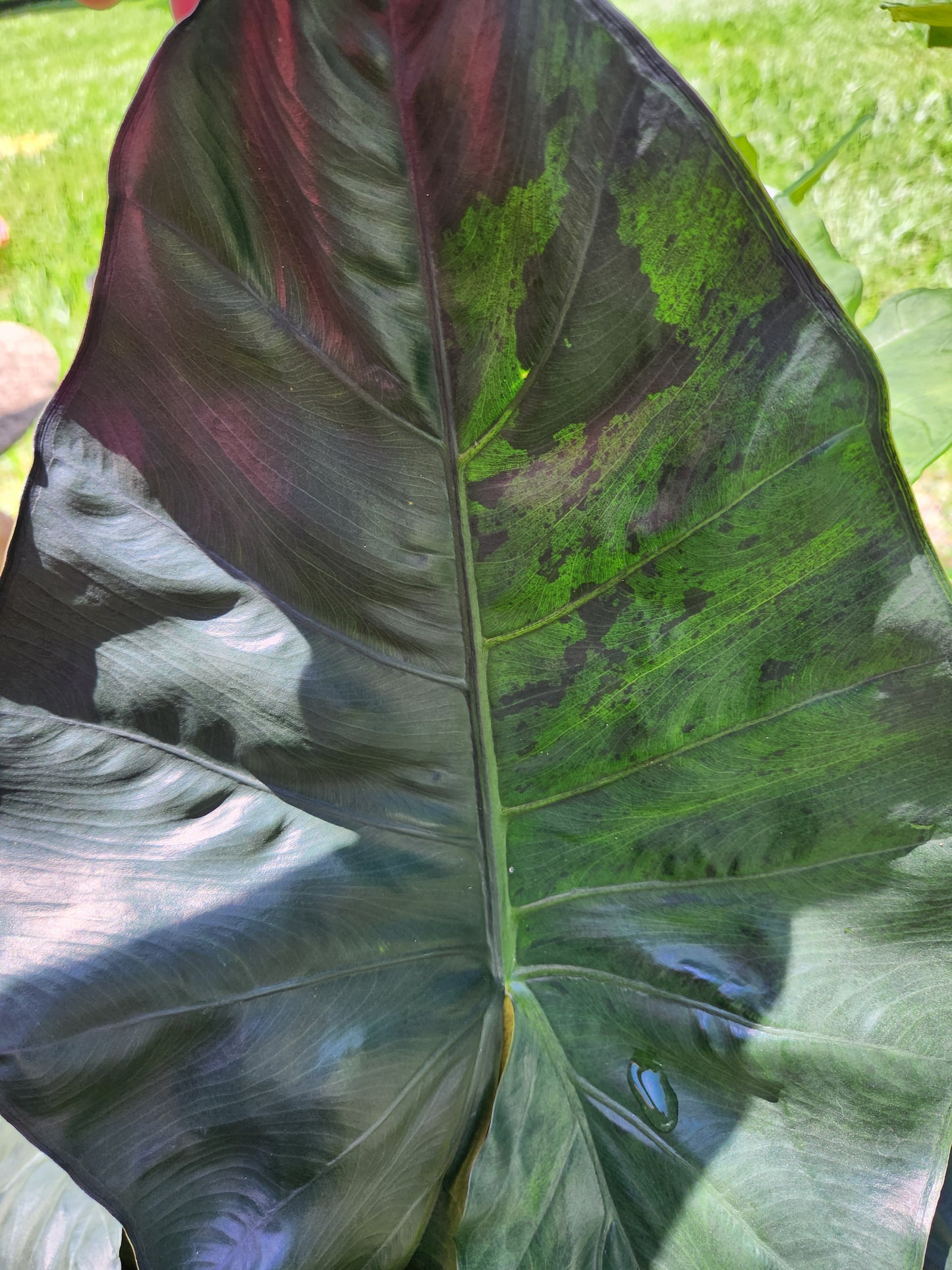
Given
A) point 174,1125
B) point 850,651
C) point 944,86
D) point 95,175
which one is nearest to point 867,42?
point 944,86

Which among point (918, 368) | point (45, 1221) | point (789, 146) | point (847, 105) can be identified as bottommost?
point (45, 1221)

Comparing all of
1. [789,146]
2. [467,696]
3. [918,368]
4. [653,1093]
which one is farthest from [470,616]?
[789,146]

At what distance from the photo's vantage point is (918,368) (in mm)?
1093

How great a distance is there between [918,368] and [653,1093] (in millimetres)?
880

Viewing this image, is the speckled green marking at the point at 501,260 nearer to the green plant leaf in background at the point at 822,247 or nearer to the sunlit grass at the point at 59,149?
the green plant leaf in background at the point at 822,247

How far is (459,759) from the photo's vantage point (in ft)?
2.14

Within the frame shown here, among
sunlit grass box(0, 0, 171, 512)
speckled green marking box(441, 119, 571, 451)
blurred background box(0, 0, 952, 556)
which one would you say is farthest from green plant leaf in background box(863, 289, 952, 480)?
sunlit grass box(0, 0, 171, 512)

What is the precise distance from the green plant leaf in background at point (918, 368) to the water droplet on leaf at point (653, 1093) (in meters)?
0.63

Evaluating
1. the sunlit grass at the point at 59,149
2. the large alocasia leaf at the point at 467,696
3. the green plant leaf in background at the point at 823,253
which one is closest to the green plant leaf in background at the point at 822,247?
the green plant leaf in background at the point at 823,253

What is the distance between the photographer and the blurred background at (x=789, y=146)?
7.48ft

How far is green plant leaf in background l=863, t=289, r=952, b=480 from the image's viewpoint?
1008 millimetres

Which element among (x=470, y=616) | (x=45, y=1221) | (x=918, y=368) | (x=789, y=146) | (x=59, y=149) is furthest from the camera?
(x=59, y=149)

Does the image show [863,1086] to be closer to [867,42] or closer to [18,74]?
[867,42]

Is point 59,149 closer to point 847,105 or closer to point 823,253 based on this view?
point 847,105
